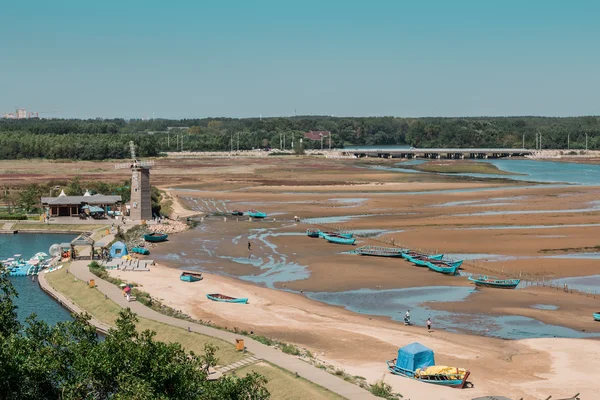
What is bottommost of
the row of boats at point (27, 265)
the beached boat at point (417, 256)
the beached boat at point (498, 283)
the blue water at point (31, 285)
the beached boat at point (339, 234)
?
the blue water at point (31, 285)

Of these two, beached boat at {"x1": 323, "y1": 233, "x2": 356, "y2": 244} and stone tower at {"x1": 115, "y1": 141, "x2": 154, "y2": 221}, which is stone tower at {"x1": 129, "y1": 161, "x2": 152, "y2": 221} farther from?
beached boat at {"x1": 323, "y1": 233, "x2": 356, "y2": 244}

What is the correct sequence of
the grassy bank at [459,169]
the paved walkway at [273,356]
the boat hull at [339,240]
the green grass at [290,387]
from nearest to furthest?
1. the green grass at [290,387]
2. the paved walkway at [273,356]
3. the boat hull at [339,240]
4. the grassy bank at [459,169]

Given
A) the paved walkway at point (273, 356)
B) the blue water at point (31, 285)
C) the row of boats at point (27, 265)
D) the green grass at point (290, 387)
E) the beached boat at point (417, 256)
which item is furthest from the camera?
the beached boat at point (417, 256)

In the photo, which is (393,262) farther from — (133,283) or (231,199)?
(231,199)

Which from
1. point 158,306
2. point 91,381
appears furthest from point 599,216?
point 91,381

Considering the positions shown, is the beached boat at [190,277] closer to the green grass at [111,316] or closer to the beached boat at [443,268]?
the green grass at [111,316]

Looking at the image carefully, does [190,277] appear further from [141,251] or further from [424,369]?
[424,369]

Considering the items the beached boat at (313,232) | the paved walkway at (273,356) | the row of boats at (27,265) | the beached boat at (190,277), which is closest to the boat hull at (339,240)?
the beached boat at (313,232)

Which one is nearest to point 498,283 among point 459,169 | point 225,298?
point 225,298
